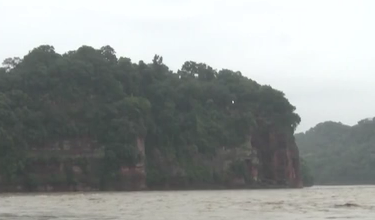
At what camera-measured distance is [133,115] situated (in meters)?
72.4

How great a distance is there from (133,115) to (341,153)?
74.3 m

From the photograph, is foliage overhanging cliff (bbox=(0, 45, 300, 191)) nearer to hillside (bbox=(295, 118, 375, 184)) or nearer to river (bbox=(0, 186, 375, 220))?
river (bbox=(0, 186, 375, 220))

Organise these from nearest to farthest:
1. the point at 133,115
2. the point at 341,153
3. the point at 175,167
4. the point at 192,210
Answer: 1. the point at 192,210
2. the point at 133,115
3. the point at 175,167
4. the point at 341,153

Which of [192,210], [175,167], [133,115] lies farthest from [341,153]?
[192,210]

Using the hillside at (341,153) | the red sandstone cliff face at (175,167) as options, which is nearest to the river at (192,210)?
the red sandstone cliff face at (175,167)

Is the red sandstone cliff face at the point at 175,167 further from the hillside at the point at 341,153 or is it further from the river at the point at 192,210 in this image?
the hillside at the point at 341,153

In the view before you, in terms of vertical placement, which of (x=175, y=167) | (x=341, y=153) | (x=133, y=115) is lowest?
(x=175, y=167)

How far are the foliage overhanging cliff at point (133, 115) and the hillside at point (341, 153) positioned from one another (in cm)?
3851

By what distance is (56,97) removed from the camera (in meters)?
73.6

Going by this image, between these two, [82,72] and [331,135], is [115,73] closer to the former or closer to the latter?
[82,72]

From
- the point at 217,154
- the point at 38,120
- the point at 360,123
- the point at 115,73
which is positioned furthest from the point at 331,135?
the point at 38,120

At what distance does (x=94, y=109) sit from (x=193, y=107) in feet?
48.9

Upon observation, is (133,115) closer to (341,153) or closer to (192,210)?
(192,210)

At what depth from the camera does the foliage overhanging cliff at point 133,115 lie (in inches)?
2736
